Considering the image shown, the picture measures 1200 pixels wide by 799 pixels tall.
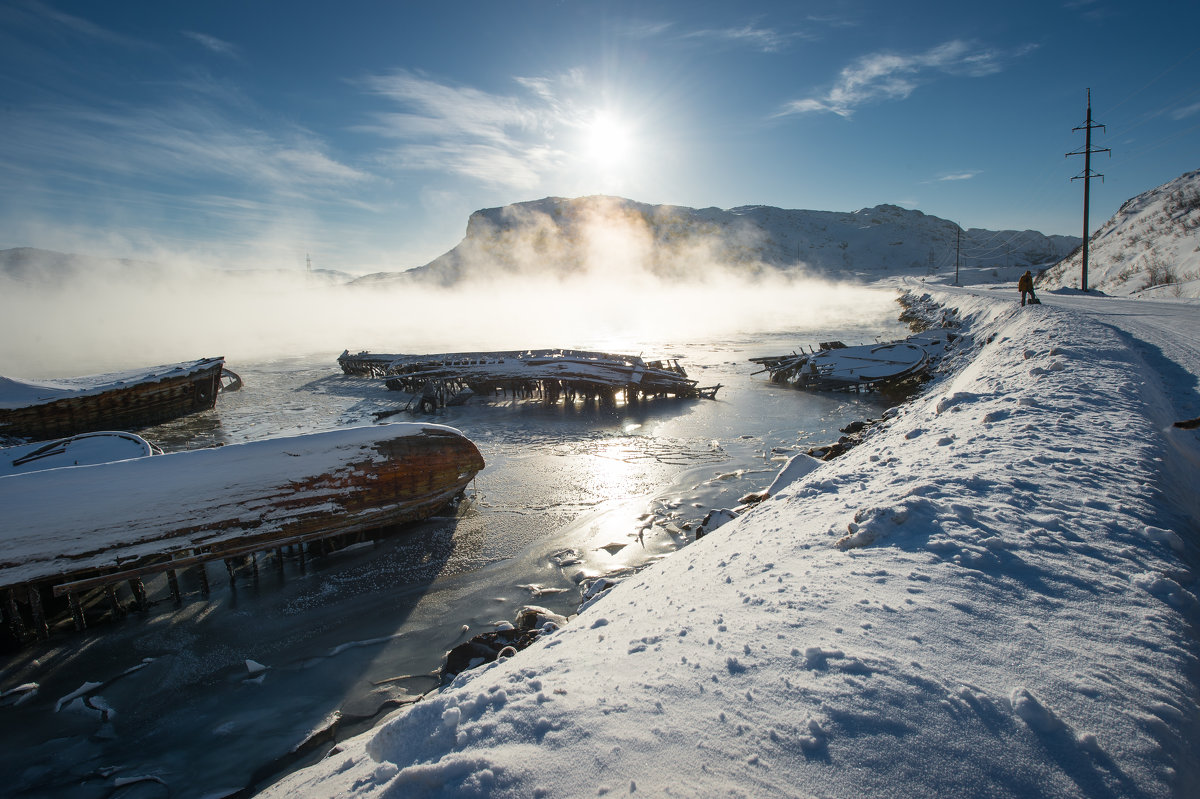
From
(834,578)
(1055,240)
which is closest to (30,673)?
(834,578)

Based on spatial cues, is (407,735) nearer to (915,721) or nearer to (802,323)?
(915,721)

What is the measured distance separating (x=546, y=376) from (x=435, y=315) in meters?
56.0

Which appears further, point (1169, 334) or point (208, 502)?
point (1169, 334)

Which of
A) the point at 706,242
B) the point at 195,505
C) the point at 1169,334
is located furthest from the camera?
the point at 706,242

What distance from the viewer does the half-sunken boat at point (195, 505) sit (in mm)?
7109

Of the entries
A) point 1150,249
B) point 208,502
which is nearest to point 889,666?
point 208,502

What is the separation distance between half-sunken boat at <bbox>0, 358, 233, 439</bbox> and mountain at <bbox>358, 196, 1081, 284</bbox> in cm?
10066

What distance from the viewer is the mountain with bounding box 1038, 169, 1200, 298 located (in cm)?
2633

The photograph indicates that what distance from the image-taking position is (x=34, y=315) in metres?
65.1

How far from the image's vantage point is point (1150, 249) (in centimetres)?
3228

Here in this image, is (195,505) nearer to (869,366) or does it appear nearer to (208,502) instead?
(208,502)

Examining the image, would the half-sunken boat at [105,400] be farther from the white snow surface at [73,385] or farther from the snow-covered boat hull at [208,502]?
the snow-covered boat hull at [208,502]

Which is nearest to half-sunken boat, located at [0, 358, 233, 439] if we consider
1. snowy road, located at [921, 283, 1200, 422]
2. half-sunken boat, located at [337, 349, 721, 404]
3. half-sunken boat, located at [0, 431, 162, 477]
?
half-sunken boat, located at [0, 431, 162, 477]

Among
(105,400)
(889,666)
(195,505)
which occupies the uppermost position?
(105,400)
